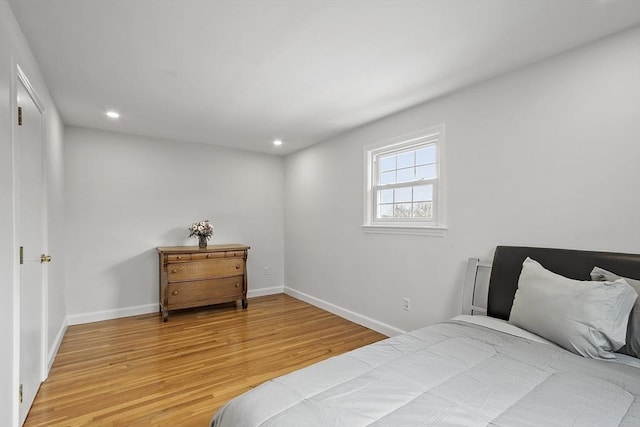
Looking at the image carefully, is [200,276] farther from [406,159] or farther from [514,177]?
[514,177]

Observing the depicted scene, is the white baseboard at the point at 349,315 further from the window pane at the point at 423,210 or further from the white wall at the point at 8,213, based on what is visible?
the white wall at the point at 8,213

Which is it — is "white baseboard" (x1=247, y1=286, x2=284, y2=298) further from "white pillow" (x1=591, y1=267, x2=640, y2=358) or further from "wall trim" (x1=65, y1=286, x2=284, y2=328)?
"white pillow" (x1=591, y1=267, x2=640, y2=358)

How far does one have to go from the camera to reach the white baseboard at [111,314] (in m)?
3.69

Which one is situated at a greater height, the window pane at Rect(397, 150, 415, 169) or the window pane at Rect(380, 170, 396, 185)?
the window pane at Rect(397, 150, 415, 169)

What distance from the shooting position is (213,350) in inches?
116

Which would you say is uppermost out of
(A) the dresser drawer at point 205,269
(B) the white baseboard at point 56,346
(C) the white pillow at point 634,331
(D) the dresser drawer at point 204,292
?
(C) the white pillow at point 634,331

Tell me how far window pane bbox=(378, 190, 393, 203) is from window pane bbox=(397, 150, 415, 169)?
31cm

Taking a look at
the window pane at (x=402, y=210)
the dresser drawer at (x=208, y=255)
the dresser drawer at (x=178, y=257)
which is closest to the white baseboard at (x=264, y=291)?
the dresser drawer at (x=208, y=255)

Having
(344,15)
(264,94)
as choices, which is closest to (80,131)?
(264,94)

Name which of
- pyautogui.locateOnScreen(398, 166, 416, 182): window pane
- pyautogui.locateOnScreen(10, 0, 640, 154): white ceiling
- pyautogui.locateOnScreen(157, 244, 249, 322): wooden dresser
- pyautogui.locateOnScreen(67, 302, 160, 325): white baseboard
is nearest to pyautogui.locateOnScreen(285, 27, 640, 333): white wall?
pyautogui.locateOnScreen(10, 0, 640, 154): white ceiling

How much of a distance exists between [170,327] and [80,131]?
2.55 m

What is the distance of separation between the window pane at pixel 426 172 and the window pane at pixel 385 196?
0.41 meters

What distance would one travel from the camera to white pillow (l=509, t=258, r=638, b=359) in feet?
4.96

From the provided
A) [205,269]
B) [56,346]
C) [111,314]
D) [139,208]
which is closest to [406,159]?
[205,269]
